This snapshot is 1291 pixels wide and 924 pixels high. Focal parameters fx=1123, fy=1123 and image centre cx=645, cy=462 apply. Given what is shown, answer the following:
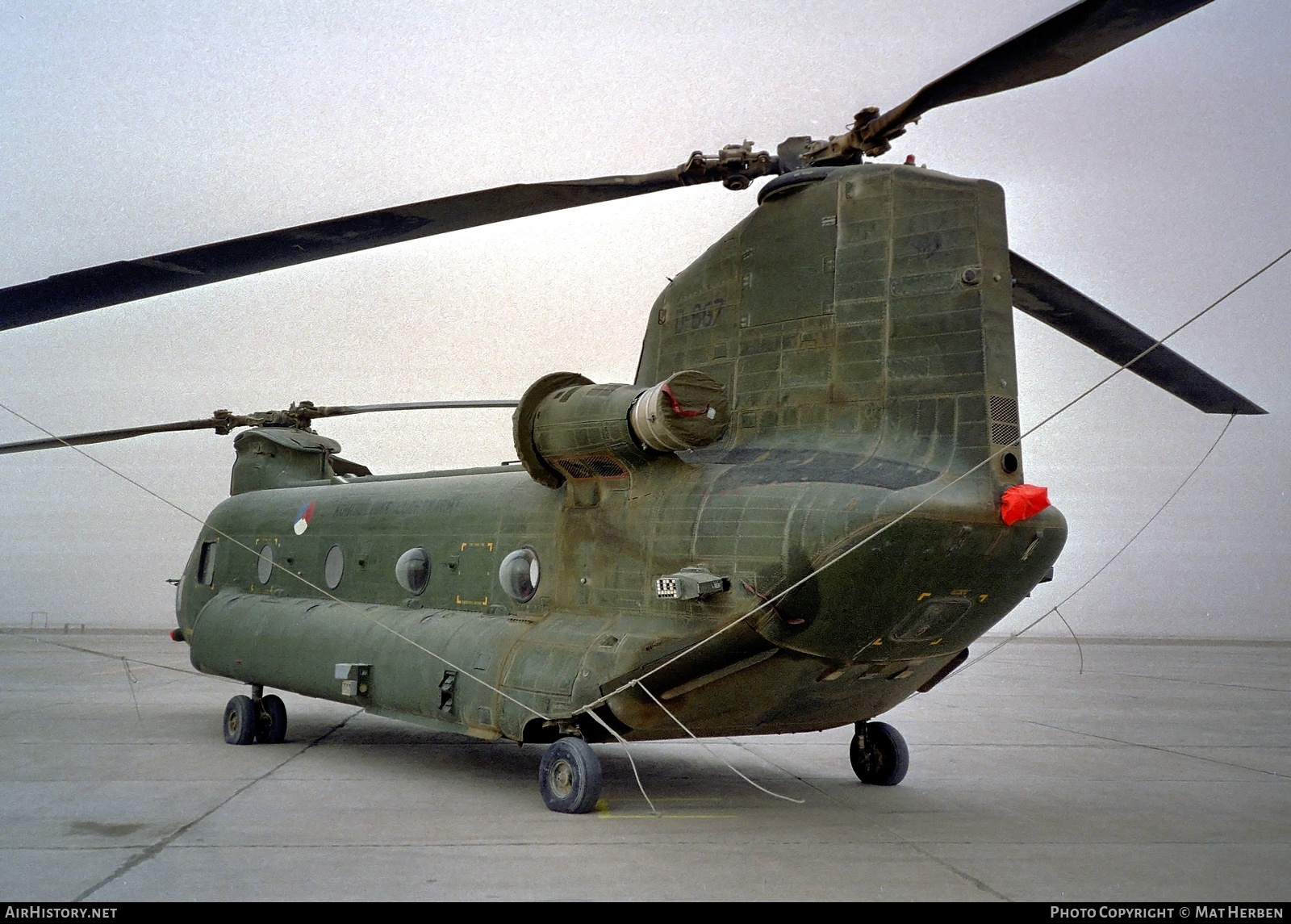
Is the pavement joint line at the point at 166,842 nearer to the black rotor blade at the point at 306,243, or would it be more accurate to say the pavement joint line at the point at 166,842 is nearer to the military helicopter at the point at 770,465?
the military helicopter at the point at 770,465

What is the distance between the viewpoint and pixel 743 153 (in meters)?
8.91

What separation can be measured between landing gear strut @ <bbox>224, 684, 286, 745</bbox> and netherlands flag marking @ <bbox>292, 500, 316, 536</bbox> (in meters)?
1.92

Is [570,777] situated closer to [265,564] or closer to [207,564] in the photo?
[265,564]

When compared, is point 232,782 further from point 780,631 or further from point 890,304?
point 890,304

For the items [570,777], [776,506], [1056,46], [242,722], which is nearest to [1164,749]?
[776,506]

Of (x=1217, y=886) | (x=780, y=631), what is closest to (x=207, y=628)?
(x=780, y=631)

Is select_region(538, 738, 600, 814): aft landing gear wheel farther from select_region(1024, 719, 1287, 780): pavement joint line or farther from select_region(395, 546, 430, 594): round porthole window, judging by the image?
select_region(1024, 719, 1287, 780): pavement joint line

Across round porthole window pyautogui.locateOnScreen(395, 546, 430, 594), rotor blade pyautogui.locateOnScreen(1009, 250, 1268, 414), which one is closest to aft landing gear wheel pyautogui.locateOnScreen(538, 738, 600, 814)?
round porthole window pyautogui.locateOnScreen(395, 546, 430, 594)

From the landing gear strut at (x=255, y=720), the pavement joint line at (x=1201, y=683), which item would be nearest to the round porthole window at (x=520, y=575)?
the landing gear strut at (x=255, y=720)

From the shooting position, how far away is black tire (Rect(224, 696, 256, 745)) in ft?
42.4

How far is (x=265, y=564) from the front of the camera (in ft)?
46.1

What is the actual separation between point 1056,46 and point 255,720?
10.9 meters

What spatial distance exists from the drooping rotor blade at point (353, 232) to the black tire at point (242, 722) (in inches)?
228

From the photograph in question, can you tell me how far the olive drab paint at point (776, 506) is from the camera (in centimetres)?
790
